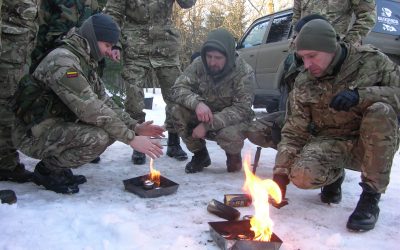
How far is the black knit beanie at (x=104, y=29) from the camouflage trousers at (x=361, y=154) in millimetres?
1719

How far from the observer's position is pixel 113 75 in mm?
6516

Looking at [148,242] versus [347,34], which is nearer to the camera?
[148,242]

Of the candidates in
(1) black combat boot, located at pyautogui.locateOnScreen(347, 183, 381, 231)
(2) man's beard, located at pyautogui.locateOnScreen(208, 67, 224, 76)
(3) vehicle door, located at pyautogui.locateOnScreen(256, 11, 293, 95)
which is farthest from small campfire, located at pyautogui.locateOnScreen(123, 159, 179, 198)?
(3) vehicle door, located at pyautogui.locateOnScreen(256, 11, 293, 95)

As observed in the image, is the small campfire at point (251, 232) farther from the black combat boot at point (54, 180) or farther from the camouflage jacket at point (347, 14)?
the camouflage jacket at point (347, 14)

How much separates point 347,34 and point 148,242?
2839 millimetres

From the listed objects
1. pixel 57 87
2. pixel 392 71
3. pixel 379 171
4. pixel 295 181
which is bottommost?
pixel 295 181

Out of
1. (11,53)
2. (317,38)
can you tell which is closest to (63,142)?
(11,53)

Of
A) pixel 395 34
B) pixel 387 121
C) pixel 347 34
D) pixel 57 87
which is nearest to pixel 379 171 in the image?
pixel 387 121

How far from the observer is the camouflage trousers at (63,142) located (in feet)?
10.4

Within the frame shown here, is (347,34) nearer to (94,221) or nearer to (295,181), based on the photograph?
(295,181)

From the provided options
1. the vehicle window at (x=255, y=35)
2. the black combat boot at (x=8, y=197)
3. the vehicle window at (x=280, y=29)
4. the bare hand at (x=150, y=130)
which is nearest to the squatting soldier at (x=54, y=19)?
the bare hand at (x=150, y=130)

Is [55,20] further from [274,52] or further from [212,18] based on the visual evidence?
[212,18]

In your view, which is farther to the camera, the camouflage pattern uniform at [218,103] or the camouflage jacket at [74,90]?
the camouflage pattern uniform at [218,103]

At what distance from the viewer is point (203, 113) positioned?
12.6 ft
